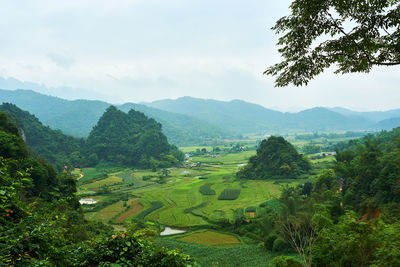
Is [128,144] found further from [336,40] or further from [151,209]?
[336,40]

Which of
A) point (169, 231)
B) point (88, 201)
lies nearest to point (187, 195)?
point (169, 231)

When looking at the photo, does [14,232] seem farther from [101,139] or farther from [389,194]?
[101,139]

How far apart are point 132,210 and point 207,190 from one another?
1310 centimetres

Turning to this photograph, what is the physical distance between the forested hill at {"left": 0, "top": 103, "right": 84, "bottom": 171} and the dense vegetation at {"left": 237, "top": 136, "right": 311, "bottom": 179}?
44.0 metres

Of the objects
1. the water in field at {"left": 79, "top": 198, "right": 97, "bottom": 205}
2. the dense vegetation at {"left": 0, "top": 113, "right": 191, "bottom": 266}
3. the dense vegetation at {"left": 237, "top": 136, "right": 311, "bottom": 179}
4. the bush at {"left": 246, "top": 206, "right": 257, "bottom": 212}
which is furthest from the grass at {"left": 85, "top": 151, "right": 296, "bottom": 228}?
the dense vegetation at {"left": 0, "top": 113, "right": 191, "bottom": 266}

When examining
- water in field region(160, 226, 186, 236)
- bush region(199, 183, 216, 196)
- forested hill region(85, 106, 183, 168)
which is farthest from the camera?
forested hill region(85, 106, 183, 168)

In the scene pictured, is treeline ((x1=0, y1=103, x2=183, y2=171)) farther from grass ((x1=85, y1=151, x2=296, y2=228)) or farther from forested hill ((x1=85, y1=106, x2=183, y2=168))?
grass ((x1=85, y1=151, x2=296, y2=228))

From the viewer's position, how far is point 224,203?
31453 mm

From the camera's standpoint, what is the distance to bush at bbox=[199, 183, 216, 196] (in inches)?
1433

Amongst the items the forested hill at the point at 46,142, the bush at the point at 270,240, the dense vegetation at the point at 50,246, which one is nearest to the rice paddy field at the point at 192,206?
the bush at the point at 270,240

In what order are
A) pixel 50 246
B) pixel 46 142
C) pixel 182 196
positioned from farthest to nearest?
pixel 46 142 → pixel 182 196 → pixel 50 246

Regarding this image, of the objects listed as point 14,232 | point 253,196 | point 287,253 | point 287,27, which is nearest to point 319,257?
point 287,253

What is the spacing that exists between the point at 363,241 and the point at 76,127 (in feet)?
586

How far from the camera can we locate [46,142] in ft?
199
